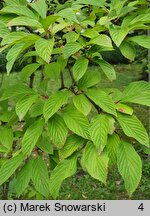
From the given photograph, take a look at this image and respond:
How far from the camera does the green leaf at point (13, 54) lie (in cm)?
117

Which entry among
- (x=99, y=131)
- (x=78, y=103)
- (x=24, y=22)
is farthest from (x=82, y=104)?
(x=24, y=22)

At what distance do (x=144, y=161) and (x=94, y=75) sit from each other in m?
3.14

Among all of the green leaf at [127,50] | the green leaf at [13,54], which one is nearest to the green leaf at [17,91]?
the green leaf at [13,54]

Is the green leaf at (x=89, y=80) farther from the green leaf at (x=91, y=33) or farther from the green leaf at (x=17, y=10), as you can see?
the green leaf at (x=17, y=10)

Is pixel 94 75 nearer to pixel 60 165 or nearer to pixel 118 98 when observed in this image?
pixel 118 98

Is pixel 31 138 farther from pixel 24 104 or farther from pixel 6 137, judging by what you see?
pixel 6 137

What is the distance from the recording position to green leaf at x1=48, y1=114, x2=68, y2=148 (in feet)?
4.25

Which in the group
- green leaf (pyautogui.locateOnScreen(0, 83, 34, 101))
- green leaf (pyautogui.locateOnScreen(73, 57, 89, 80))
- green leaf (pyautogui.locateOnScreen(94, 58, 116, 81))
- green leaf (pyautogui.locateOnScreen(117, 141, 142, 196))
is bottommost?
green leaf (pyautogui.locateOnScreen(117, 141, 142, 196))

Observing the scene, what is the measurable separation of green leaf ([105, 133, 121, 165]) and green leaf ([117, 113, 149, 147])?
0.06 meters

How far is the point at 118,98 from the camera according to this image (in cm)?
144

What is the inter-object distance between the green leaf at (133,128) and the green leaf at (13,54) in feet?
1.34

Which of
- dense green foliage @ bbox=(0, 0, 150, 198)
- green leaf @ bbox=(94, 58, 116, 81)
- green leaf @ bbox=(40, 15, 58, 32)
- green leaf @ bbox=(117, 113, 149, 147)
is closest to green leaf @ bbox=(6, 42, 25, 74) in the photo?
dense green foliage @ bbox=(0, 0, 150, 198)

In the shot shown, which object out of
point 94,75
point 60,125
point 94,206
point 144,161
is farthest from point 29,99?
point 144,161

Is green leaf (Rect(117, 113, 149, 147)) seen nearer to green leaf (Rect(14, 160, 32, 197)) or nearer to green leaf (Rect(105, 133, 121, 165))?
green leaf (Rect(105, 133, 121, 165))
